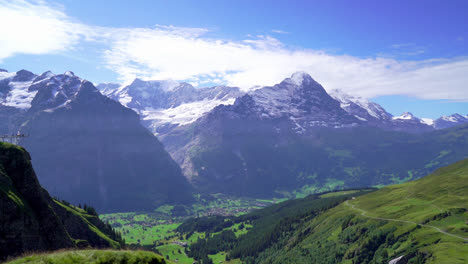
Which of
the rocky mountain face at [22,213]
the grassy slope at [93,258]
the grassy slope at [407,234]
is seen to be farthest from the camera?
the grassy slope at [407,234]

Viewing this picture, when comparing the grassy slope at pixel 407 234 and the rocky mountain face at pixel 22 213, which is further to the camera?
the grassy slope at pixel 407 234

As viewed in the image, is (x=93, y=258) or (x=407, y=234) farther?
(x=407, y=234)

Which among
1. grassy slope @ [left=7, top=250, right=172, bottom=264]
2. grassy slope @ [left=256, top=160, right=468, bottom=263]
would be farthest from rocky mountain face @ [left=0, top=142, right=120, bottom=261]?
grassy slope @ [left=256, top=160, right=468, bottom=263]

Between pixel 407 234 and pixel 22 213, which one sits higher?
pixel 22 213

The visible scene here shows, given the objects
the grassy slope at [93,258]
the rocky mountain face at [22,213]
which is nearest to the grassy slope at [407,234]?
the grassy slope at [93,258]

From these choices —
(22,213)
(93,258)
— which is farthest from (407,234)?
(22,213)

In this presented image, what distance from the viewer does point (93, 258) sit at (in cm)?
3912

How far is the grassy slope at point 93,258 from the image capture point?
36812 mm

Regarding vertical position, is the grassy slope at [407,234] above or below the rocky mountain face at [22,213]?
below

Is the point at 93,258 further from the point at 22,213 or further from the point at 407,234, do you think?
the point at 407,234

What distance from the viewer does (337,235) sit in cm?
19100

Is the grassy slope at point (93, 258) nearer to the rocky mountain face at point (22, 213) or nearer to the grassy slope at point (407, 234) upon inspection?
the rocky mountain face at point (22, 213)

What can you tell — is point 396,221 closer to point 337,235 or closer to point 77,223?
point 337,235

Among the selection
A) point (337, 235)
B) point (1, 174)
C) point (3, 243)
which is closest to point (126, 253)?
point (3, 243)
